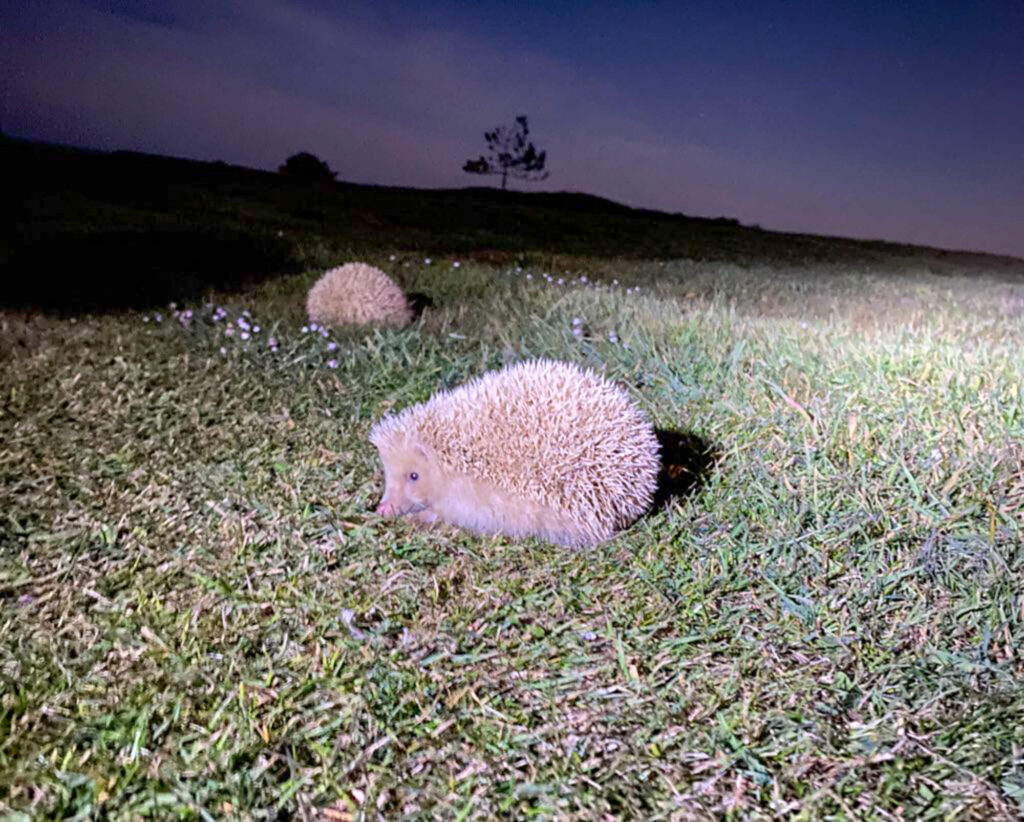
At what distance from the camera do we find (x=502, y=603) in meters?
2.81

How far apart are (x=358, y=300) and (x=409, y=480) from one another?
2910 millimetres

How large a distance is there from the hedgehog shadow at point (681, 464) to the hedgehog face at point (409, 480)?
1.02 meters

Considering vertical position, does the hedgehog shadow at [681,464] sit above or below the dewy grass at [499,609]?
above

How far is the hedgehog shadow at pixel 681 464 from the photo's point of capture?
12.1 ft

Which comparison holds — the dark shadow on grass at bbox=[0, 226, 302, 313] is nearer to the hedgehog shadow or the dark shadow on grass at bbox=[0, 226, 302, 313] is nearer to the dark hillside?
the dark hillside

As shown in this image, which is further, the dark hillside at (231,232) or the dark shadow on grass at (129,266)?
the dark hillside at (231,232)

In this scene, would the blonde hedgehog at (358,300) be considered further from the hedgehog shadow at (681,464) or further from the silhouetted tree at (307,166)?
the silhouetted tree at (307,166)

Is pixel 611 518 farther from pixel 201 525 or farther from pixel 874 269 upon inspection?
pixel 874 269

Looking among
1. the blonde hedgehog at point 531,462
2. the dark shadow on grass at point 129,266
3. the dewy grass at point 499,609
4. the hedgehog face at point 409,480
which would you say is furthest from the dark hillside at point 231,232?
the blonde hedgehog at point 531,462

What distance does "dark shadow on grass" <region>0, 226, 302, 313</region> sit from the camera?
680 centimetres

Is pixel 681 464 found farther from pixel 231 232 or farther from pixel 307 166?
pixel 307 166

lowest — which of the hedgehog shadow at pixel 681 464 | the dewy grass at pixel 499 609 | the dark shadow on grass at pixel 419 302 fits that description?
the dewy grass at pixel 499 609

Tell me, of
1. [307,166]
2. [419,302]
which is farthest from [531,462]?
[307,166]

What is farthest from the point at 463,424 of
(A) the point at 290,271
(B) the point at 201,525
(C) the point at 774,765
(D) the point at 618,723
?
(A) the point at 290,271
